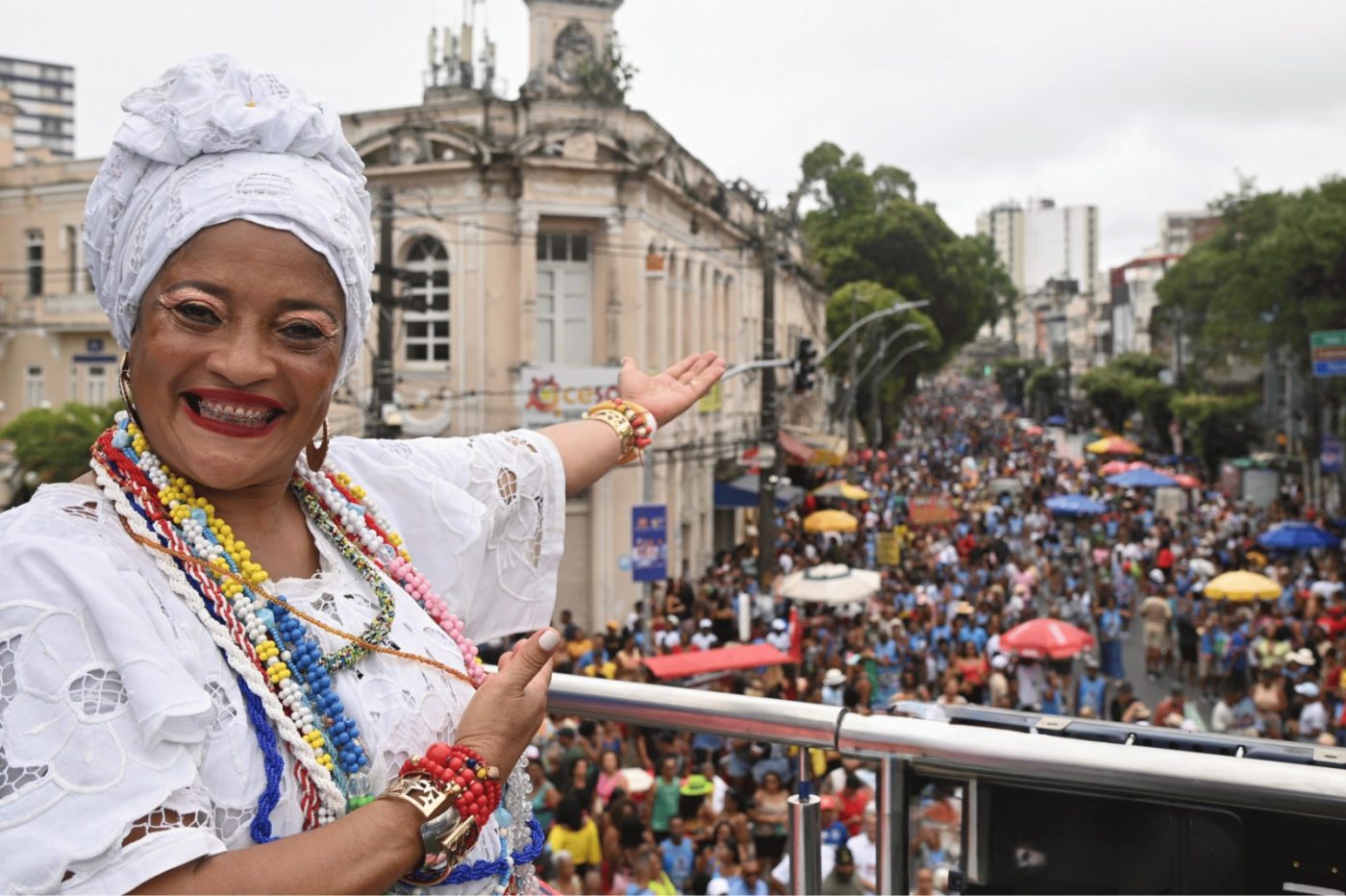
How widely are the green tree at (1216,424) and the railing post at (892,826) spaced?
42930 mm

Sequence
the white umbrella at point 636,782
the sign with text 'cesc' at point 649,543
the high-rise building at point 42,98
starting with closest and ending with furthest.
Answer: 1. the white umbrella at point 636,782
2. the sign with text 'cesc' at point 649,543
3. the high-rise building at point 42,98

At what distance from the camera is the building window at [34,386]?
2744 cm

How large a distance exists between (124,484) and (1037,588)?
1983cm

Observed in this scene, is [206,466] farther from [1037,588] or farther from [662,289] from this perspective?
[662,289]

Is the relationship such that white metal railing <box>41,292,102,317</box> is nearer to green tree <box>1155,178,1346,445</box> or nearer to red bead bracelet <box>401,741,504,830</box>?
green tree <box>1155,178,1346,445</box>

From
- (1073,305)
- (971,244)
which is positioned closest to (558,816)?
(971,244)

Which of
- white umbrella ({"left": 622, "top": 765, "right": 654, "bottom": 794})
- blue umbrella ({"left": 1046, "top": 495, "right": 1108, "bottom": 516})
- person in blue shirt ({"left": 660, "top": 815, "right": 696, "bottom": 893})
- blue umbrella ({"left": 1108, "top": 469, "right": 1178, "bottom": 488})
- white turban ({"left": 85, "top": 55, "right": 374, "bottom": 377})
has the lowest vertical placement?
person in blue shirt ({"left": 660, "top": 815, "right": 696, "bottom": 893})

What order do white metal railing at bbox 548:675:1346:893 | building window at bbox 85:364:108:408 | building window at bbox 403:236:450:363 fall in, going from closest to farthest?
white metal railing at bbox 548:675:1346:893 < building window at bbox 403:236:450:363 < building window at bbox 85:364:108:408

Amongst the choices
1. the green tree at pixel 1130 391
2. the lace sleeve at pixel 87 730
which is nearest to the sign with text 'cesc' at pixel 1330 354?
the lace sleeve at pixel 87 730

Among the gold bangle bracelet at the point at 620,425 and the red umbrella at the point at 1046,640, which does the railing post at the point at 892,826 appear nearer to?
Result: the gold bangle bracelet at the point at 620,425

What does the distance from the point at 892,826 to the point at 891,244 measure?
54.3 metres

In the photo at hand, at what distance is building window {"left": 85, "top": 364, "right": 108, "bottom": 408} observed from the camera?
26953mm

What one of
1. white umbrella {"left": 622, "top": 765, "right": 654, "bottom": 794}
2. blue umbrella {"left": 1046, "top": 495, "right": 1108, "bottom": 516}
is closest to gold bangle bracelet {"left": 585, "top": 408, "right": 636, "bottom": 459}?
white umbrella {"left": 622, "top": 765, "right": 654, "bottom": 794}

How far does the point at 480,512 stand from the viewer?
7.27 feet
